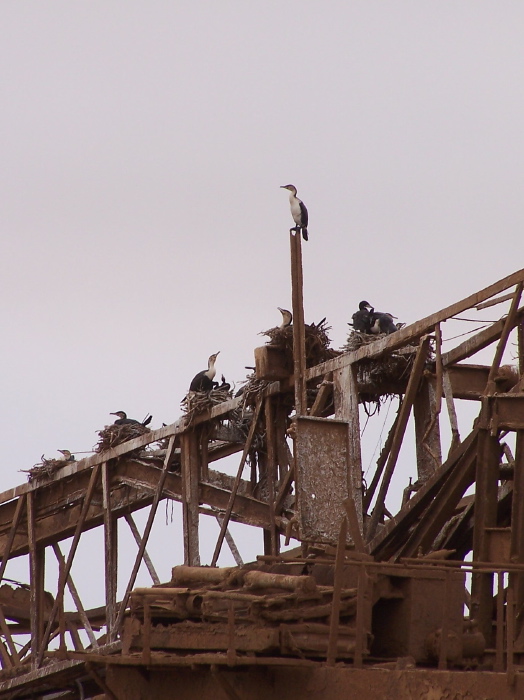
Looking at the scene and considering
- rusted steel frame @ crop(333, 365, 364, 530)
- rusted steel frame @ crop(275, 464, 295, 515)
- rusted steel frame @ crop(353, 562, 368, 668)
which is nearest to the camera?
rusted steel frame @ crop(353, 562, 368, 668)

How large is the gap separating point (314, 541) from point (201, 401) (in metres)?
5.96

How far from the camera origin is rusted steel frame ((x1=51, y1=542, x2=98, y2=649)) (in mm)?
22469

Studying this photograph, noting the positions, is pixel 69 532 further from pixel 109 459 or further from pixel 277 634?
pixel 277 634

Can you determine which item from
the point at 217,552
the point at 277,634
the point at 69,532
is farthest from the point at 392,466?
the point at 69,532

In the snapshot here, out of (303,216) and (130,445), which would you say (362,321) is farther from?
(130,445)

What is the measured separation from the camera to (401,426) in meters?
17.2

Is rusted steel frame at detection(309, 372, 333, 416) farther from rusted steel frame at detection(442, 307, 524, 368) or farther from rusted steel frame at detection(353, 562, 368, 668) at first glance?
rusted steel frame at detection(353, 562, 368, 668)

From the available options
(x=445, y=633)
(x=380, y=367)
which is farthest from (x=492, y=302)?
(x=445, y=633)

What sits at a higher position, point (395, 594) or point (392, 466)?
point (392, 466)

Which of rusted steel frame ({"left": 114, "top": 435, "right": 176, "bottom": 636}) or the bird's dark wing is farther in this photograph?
rusted steel frame ({"left": 114, "top": 435, "right": 176, "bottom": 636})

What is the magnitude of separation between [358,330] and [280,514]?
2819 millimetres

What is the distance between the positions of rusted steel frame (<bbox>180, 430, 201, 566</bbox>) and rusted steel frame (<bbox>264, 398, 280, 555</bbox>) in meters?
1.52

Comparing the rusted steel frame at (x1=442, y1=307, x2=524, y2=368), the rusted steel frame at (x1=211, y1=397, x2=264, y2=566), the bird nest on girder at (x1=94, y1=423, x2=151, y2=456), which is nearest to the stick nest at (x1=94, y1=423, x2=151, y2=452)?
the bird nest on girder at (x1=94, y1=423, x2=151, y2=456)

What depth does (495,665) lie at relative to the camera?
11227mm
